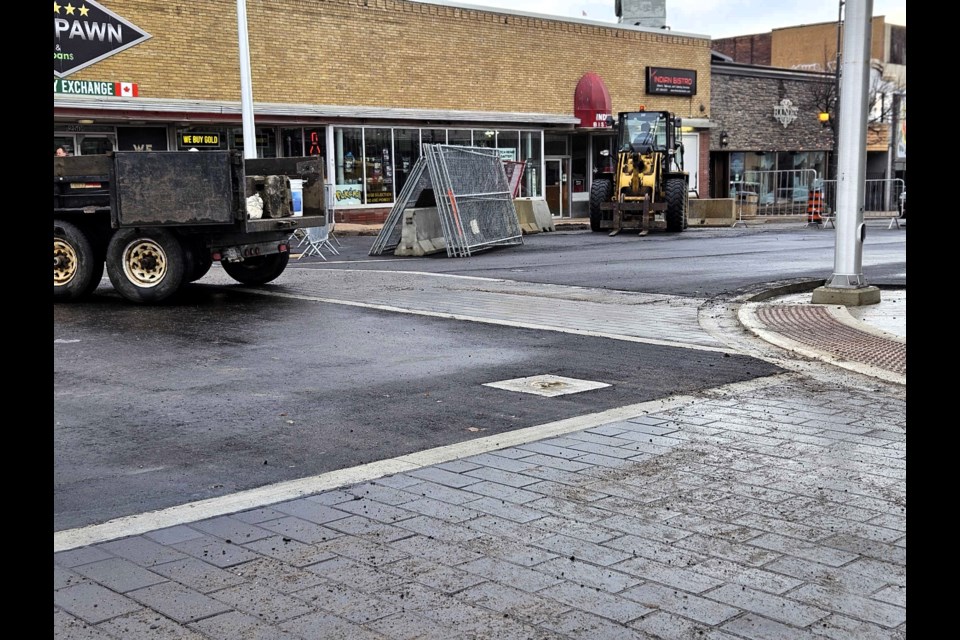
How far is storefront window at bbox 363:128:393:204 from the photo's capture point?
1331 inches

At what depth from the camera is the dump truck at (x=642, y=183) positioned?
30.0 m

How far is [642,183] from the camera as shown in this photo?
100 feet

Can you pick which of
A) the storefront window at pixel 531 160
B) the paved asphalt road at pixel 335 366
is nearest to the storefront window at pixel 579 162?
the storefront window at pixel 531 160

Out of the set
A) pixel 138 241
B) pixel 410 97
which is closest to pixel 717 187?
pixel 410 97

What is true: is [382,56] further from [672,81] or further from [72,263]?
[72,263]

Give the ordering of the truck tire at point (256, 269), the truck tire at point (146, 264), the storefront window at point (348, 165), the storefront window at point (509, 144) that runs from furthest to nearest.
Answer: the storefront window at point (509, 144), the storefront window at point (348, 165), the truck tire at point (256, 269), the truck tire at point (146, 264)

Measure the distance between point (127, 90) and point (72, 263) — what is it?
16080 millimetres

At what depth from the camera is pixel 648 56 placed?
43.1 m

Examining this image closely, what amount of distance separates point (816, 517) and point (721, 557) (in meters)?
0.82

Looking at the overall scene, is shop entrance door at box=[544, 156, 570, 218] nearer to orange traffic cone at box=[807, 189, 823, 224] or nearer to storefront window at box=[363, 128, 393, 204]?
storefront window at box=[363, 128, 393, 204]

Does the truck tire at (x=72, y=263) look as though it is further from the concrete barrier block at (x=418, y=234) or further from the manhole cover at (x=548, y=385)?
the concrete barrier block at (x=418, y=234)

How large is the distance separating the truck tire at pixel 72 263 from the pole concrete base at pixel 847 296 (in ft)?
31.4

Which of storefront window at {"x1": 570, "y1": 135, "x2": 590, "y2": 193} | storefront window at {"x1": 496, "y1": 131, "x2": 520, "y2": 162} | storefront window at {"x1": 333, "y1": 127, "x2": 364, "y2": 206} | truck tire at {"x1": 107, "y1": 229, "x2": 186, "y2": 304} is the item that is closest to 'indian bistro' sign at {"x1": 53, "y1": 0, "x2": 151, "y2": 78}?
storefront window at {"x1": 333, "y1": 127, "x2": 364, "y2": 206}

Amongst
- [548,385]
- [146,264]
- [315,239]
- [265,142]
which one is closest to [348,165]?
[265,142]
